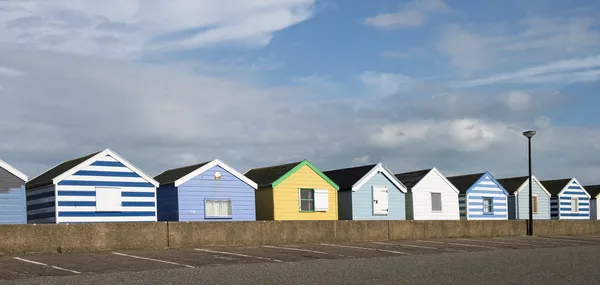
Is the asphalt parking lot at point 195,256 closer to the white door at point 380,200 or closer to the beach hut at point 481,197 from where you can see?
the white door at point 380,200

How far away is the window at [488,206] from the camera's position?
47719 millimetres

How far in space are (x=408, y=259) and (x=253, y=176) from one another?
21623 millimetres

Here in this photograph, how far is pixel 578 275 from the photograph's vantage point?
15.5 meters

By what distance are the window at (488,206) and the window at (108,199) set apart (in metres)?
26.2

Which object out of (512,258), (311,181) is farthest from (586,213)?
(512,258)

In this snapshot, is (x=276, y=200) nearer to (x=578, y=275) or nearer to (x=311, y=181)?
(x=311, y=181)

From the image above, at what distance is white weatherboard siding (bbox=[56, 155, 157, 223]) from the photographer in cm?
3036

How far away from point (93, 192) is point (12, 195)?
3.34 m

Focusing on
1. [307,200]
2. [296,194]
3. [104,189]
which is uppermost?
[104,189]

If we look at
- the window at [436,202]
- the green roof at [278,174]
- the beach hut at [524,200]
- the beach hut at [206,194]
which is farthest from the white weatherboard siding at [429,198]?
the beach hut at [206,194]

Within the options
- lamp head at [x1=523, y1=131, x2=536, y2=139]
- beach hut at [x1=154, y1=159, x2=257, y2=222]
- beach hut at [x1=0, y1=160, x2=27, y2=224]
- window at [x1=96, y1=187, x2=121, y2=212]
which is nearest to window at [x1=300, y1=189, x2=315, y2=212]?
beach hut at [x1=154, y1=159, x2=257, y2=222]

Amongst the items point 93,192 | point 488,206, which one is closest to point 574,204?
point 488,206

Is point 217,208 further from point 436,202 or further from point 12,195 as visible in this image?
point 436,202

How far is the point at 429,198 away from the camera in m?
43.7
